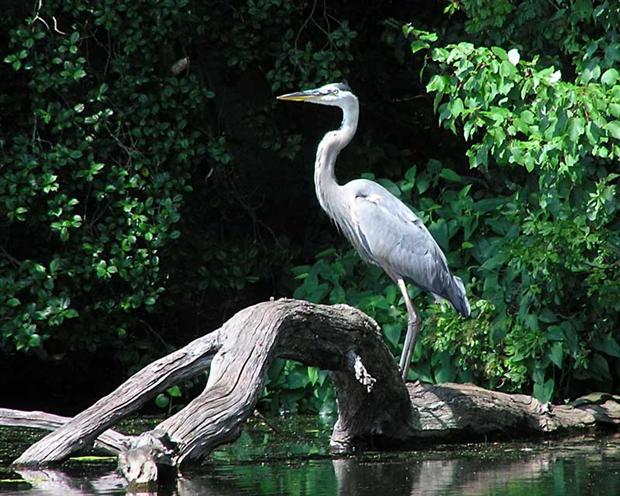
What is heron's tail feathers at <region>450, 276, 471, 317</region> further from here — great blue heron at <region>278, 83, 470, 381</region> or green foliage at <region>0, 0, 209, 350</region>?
green foliage at <region>0, 0, 209, 350</region>

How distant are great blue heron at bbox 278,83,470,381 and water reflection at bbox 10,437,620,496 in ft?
5.28

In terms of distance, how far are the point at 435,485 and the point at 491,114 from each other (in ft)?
6.88

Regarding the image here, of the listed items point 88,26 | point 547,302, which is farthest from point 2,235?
point 547,302

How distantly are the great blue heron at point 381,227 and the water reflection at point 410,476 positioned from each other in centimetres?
161

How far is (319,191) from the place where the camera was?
891 cm

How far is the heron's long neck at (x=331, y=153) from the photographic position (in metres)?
8.81

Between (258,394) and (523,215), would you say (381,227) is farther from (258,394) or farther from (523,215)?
(258,394)

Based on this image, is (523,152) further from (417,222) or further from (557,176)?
(417,222)

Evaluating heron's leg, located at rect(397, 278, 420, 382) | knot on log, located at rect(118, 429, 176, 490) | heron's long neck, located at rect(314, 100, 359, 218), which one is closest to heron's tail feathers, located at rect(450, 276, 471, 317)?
heron's leg, located at rect(397, 278, 420, 382)

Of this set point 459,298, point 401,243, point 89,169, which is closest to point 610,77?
point 459,298

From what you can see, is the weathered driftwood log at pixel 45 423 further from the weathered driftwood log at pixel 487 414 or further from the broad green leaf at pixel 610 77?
the broad green leaf at pixel 610 77

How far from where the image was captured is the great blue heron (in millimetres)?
8555

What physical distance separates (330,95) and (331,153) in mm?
397

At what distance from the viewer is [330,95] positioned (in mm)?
8859
